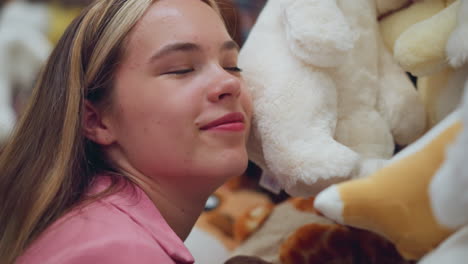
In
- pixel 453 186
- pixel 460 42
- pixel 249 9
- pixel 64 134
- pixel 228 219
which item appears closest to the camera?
pixel 453 186

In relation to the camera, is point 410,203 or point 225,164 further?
point 225,164

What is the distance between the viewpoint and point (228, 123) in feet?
2.48

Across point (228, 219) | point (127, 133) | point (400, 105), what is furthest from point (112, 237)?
point (228, 219)

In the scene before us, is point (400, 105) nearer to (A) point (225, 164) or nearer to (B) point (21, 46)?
(A) point (225, 164)

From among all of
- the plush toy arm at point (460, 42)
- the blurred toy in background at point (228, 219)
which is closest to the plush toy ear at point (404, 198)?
the plush toy arm at point (460, 42)

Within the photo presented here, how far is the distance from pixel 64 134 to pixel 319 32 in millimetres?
398

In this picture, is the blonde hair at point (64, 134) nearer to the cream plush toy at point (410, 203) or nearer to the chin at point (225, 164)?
the chin at point (225, 164)

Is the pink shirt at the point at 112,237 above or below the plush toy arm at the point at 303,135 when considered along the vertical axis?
below

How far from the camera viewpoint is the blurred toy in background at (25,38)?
57.0 inches

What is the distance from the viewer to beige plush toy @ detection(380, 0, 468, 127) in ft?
2.08

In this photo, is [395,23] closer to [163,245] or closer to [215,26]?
[215,26]

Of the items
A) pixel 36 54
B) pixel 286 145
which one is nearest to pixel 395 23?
pixel 286 145

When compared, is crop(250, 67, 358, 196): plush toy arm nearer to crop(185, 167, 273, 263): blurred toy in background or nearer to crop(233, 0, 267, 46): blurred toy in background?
crop(185, 167, 273, 263): blurred toy in background

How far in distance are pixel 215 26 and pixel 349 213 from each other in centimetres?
41
